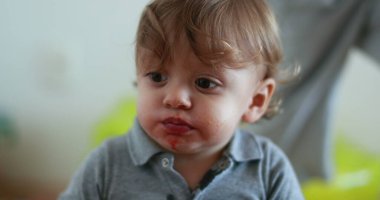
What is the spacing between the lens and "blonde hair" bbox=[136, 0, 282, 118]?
0.69 m

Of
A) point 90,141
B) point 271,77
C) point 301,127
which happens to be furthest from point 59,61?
point 271,77

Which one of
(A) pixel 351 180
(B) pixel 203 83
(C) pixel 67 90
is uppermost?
(B) pixel 203 83

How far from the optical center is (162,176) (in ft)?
2.54

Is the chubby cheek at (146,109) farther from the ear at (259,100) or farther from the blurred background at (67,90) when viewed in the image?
the blurred background at (67,90)

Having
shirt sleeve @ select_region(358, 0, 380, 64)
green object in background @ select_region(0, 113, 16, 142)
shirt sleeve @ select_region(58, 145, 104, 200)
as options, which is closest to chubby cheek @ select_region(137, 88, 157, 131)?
shirt sleeve @ select_region(58, 145, 104, 200)

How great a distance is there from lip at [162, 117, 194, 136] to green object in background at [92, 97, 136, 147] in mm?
673

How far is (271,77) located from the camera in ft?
2.71

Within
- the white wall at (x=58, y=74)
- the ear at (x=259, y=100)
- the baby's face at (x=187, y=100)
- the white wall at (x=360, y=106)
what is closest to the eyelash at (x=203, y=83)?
the baby's face at (x=187, y=100)

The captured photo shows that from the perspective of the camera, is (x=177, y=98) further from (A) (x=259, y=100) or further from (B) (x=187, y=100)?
(A) (x=259, y=100)

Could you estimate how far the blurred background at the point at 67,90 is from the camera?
1515 millimetres

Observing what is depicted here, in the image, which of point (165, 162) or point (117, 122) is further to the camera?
point (117, 122)

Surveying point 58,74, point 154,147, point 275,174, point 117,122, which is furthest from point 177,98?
point 58,74

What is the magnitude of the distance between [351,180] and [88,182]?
0.85m

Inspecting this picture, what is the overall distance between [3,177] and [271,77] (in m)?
1.14
